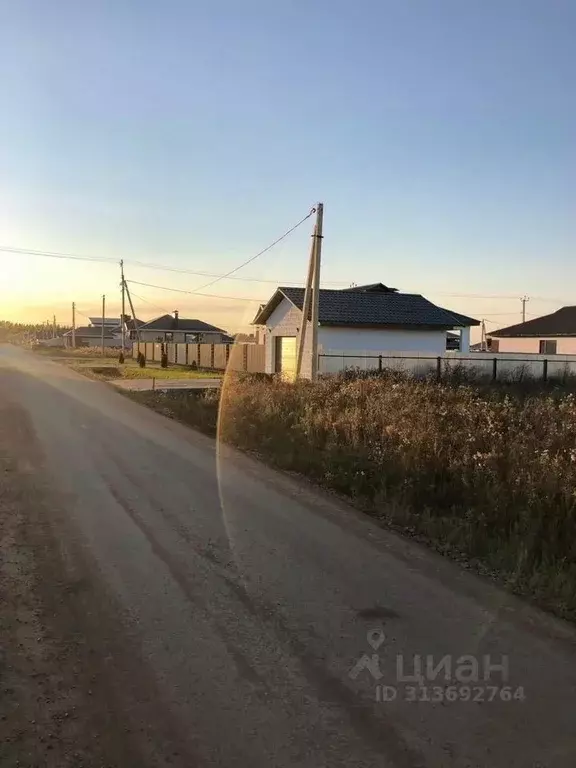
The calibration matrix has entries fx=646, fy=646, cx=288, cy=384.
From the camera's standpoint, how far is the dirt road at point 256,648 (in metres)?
2.96

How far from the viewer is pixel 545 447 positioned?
324 inches

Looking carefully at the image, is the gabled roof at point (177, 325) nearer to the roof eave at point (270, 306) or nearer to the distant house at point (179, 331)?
the distant house at point (179, 331)

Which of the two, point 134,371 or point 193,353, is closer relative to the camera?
point 134,371

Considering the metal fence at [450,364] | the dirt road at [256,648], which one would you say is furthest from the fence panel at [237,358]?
the dirt road at [256,648]

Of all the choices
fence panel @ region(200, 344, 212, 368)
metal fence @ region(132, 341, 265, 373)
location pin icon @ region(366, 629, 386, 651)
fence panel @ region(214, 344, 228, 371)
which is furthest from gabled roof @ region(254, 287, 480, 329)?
location pin icon @ region(366, 629, 386, 651)

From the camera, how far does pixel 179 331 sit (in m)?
92.1

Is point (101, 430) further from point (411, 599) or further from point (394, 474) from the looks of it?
point (411, 599)

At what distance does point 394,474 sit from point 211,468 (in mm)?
2739

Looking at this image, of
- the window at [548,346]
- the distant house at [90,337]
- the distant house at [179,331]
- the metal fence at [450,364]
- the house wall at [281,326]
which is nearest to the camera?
the metal fence at [450,364]

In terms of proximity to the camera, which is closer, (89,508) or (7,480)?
(89,508)

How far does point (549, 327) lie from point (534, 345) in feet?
5.55

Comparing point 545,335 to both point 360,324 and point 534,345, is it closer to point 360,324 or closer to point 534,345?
point 534,345

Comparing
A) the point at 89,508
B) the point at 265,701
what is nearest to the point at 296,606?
the point at 265,701

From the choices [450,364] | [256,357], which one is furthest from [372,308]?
[256,357]
